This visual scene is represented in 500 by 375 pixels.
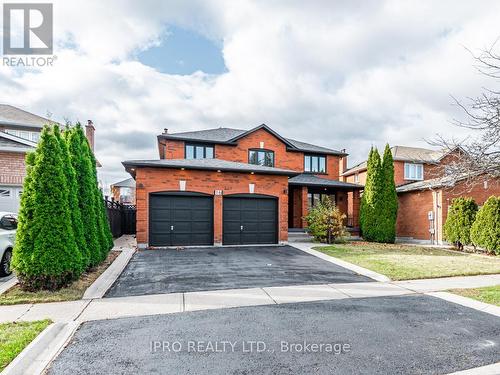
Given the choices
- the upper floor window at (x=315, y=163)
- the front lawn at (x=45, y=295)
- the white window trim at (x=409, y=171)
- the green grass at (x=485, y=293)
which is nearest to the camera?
the front lawn at (x=45, y=295)

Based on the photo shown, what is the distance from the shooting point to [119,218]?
17.8 meters

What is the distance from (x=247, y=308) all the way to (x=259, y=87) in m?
12.9

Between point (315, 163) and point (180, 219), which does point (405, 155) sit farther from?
point (180, 219)

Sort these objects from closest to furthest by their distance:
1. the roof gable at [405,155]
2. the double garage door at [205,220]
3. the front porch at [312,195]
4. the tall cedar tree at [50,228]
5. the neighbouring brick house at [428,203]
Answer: the tall cedar tree at [50,228], the double garage door at [205,220], the neighbouring brick house at [428,203], the front porch at [312,195], the roof gable at [405,155]

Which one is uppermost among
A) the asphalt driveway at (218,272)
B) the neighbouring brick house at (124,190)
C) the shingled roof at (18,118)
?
the shingled roof at (18,118)

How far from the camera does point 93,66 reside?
1134 cm

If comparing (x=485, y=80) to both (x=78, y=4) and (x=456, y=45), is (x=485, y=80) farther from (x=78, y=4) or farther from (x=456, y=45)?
(x=78, y=4)

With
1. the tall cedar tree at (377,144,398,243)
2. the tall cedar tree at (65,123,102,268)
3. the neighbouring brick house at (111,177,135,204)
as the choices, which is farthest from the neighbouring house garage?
the neighbouring brick house at (111,177,135,204)

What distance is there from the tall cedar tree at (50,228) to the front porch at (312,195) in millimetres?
13853

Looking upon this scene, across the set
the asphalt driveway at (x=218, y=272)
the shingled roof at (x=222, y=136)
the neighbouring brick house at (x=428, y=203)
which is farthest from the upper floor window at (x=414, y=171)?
the asphalt driveway at (x=218, y=272)

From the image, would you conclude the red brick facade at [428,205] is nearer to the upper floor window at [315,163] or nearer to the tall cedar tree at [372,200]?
the tall cedar tree at [372,200]

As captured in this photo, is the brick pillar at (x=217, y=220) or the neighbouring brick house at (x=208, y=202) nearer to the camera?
the neighbouring brick house at (x=208, y=202)

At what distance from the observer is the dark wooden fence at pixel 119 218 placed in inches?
599

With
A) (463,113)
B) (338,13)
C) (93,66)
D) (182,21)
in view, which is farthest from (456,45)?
(93,66)
